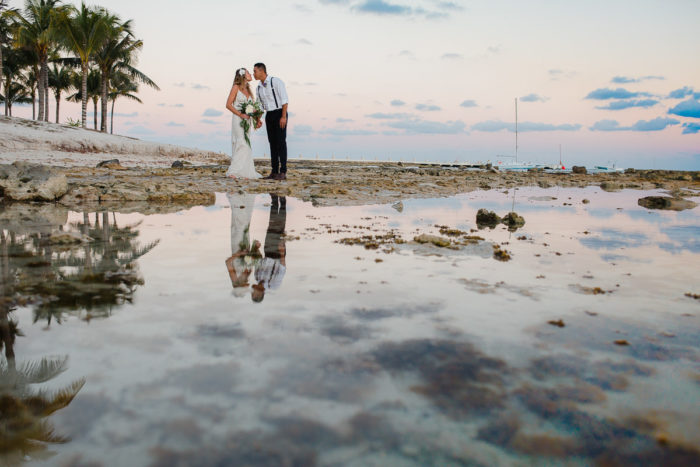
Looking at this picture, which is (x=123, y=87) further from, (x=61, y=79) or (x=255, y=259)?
(x=255, y=259)

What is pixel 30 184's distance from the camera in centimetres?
763

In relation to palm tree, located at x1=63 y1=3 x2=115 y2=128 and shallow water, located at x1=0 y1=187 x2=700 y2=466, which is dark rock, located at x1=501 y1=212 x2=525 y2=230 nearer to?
shallow water, located at x1=0 y1=187 x2=700 y2=466

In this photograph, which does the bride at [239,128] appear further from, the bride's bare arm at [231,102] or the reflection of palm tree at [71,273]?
the reflection of palm tree at [71,273]

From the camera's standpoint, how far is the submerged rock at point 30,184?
7590 mm

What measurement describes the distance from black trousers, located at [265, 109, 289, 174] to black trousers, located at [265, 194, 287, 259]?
13.1 feet

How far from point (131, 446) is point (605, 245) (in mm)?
4940

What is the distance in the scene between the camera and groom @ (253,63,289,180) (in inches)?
463

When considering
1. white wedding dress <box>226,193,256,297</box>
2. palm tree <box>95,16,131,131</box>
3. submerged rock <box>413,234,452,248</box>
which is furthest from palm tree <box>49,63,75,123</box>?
submerged rock <box>413,234,452,248</box>

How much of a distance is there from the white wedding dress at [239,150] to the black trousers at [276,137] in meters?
0.64

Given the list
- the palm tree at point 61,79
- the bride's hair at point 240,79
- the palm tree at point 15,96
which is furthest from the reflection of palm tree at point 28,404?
the palm tree at point 15,96

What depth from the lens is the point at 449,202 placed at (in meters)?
9.71

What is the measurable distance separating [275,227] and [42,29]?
3831 centimetres

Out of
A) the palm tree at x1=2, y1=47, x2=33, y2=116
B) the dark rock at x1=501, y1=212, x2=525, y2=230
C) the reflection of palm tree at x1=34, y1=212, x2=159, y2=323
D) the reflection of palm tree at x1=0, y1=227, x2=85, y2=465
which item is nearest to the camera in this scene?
the reflection of palm tree at x1=0, y1=227, x2=85, y2=465

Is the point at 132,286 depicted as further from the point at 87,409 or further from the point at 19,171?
the point at 19,171
